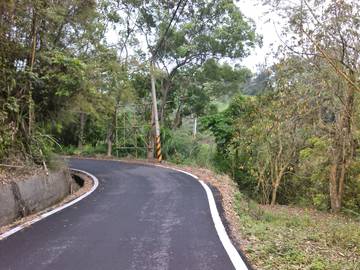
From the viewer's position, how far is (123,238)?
6766 mm

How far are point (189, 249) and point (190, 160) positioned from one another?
17453 millimetres

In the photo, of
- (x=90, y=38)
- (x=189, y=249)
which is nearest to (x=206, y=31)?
(x=90, y=38)

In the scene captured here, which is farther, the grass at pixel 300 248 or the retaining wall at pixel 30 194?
the retaining wall at pixel 30 194

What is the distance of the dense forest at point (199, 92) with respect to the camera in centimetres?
1136

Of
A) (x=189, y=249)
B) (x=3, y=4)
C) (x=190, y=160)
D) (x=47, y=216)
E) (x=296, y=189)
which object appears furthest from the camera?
(x=190, y=160)

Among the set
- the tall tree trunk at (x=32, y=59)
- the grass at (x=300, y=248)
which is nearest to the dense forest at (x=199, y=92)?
the tall tree trunk at (x=32, y=59)

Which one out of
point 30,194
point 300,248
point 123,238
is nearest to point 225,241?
point 300,248

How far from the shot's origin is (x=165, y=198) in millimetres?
11070

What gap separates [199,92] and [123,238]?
21464 millimetres

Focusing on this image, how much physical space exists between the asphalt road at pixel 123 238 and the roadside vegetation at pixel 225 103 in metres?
0.90

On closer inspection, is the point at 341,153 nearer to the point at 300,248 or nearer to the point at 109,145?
the point at 300,248

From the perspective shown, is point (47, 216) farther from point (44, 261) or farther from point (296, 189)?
point (296, 189)

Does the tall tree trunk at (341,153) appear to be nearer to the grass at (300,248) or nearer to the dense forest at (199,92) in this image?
the dense forest at (199,92)

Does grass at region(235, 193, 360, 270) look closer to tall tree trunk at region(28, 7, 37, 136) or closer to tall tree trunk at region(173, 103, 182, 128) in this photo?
tall tree trunk at region(28, 7, 37, 136)
